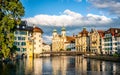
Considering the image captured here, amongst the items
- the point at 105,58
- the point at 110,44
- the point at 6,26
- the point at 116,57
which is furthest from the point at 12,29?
the point at 110,44

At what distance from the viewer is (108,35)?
154m

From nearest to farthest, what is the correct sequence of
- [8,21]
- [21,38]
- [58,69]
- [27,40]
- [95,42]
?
[8,21]
[58,69]
[21,38]
[27,40]
[95,42]

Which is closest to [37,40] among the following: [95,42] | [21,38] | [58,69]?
[95,42]

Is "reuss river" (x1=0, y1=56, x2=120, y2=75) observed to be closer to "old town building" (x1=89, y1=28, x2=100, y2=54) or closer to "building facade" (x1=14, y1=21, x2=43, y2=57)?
"building facade" (x1=14, y1=21, x2=43, y2=57)

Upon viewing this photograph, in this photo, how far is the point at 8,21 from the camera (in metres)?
41.6

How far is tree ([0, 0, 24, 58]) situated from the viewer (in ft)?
134

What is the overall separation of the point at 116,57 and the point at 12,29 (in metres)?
57.1

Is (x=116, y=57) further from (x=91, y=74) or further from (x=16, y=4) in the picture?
(x=16, y=4)

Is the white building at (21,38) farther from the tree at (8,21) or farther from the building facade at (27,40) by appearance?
the tree at (8,21)

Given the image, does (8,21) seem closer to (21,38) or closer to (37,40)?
(21,38)

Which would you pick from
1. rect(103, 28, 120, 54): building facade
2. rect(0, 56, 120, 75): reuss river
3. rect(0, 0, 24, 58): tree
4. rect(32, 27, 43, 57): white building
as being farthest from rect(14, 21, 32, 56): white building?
rect(0, 0, 24, 58): tree

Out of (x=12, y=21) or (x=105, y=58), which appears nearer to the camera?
(x=12, y=21)

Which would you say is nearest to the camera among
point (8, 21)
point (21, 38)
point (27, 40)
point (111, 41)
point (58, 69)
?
point (8, 21)

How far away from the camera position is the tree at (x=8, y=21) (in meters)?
41.0
